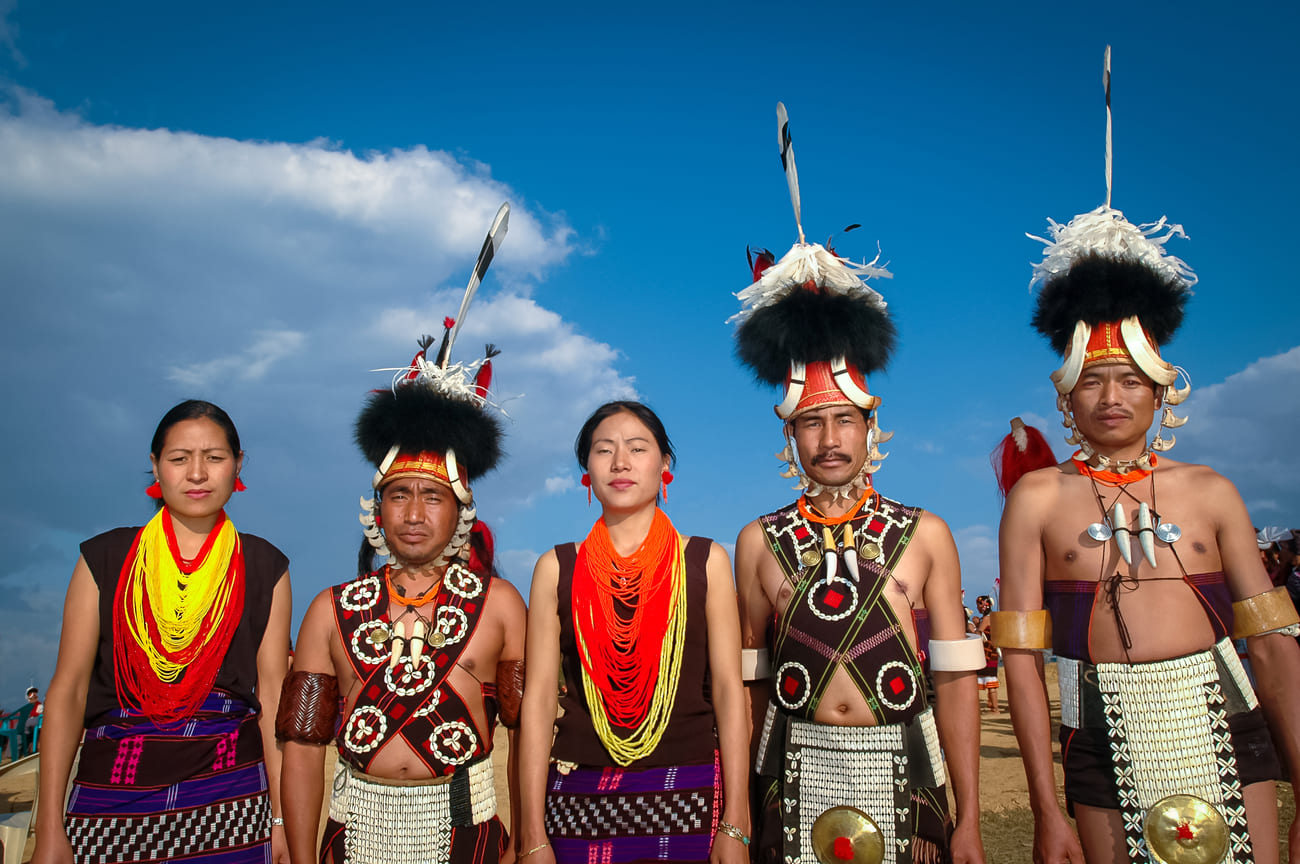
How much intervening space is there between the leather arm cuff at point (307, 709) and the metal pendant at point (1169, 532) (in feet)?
13.2

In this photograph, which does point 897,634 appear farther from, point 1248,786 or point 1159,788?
point 1248,786

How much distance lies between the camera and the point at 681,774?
157 inches

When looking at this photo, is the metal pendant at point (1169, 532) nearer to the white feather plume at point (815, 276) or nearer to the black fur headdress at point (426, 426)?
the white feather plume at point (815, 276)

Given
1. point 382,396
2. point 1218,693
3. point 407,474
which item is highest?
point 382,396

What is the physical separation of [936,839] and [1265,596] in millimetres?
1894

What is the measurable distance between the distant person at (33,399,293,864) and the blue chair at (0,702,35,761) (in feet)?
51.0

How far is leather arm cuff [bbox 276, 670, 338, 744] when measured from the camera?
423cm

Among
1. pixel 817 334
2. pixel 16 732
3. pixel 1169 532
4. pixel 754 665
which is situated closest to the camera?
pixel 1169 532

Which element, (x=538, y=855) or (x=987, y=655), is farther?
(x=987, y=655)

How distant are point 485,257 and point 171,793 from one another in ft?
11.0

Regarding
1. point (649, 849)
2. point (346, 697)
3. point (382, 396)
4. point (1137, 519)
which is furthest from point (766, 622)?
point (382, 396)

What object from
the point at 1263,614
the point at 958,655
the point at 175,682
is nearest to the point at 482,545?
the point at 175,682

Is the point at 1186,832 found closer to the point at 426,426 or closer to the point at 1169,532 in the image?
the point at 1169,532

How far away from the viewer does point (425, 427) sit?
4836 mm
